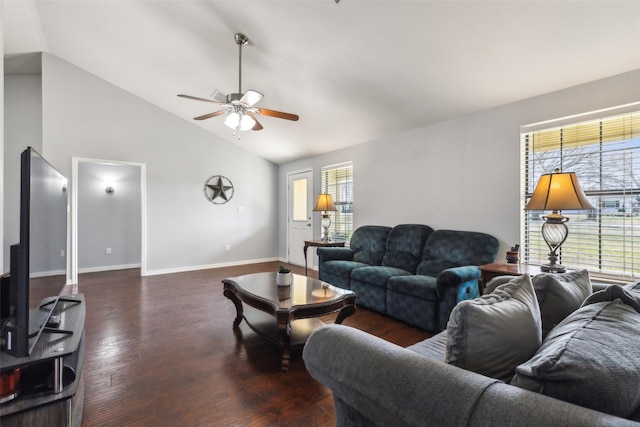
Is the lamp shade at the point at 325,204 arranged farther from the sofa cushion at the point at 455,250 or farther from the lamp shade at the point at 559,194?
the lamp shade at the point at 559,194

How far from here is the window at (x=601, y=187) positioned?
2.36 metres

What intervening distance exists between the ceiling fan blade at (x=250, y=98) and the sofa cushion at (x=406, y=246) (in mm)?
2400

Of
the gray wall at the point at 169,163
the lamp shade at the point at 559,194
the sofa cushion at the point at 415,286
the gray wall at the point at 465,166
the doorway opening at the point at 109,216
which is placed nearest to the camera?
the lamp shade at the point at 559,194

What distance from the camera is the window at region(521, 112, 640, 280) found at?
7.75 feet

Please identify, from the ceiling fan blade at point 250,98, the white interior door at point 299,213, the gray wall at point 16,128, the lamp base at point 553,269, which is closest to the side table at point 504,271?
the lamp base at point 553,269

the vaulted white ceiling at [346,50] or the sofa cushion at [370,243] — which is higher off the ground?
the vaulted white ceiling at [346,50]

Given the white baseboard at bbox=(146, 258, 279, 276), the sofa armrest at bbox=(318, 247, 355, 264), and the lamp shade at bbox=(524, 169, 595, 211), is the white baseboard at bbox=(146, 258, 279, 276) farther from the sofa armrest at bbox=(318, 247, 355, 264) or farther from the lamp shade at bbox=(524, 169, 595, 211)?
the lamp shade at bbox=(524, 169, 595, 211)

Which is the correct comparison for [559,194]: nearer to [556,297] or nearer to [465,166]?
[556,297]

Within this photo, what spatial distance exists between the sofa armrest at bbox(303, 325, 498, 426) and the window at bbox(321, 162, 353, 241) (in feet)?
13.4

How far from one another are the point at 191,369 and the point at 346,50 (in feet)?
10.0

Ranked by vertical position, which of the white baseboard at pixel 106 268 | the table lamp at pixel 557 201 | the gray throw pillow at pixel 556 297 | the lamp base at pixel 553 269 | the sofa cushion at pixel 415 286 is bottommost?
the white baseboard at pixel 106 268

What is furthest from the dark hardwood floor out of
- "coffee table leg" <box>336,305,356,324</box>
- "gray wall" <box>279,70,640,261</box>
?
"gray wall" <box>279,70,640,261</box>

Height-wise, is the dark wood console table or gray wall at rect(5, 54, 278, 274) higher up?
gray wall at rect(5, 54, 278, 274)

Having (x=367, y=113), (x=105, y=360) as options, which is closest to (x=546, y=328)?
(x=105, y=360)
